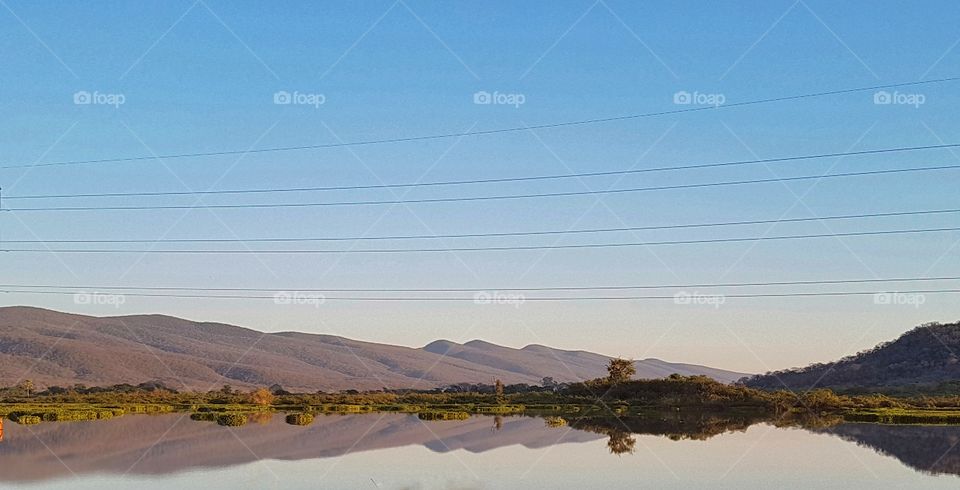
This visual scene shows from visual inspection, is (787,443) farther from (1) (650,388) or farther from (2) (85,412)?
(2) (85,412)

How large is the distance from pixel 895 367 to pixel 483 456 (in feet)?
365

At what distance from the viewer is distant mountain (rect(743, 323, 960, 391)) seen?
12494cm

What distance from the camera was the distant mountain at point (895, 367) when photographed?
4919 inches

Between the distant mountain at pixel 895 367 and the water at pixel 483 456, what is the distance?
258 feet

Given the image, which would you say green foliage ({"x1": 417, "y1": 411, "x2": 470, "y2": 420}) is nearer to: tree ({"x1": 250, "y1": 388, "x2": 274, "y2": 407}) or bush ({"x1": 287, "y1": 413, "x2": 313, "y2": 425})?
bush ({"x1": 287, "y1": 413, "x2": 313, "y2": 425})

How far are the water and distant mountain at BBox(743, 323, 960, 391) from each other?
7853 cm

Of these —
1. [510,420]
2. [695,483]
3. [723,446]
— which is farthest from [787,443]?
[510,420]

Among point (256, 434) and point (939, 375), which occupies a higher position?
point (939, 375)

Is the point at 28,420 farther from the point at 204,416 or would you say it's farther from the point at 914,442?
the point at 914,442

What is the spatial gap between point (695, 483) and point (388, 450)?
581 inches

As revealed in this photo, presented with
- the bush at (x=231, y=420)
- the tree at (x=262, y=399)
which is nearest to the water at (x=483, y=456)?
the bush at (x=231, y=420)

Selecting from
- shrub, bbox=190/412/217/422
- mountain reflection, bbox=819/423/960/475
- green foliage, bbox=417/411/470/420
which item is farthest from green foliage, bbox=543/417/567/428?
shrub, bbox=190/412/217/422

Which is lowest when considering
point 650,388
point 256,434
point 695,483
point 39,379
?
point 695,483

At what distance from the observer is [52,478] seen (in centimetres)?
3036
